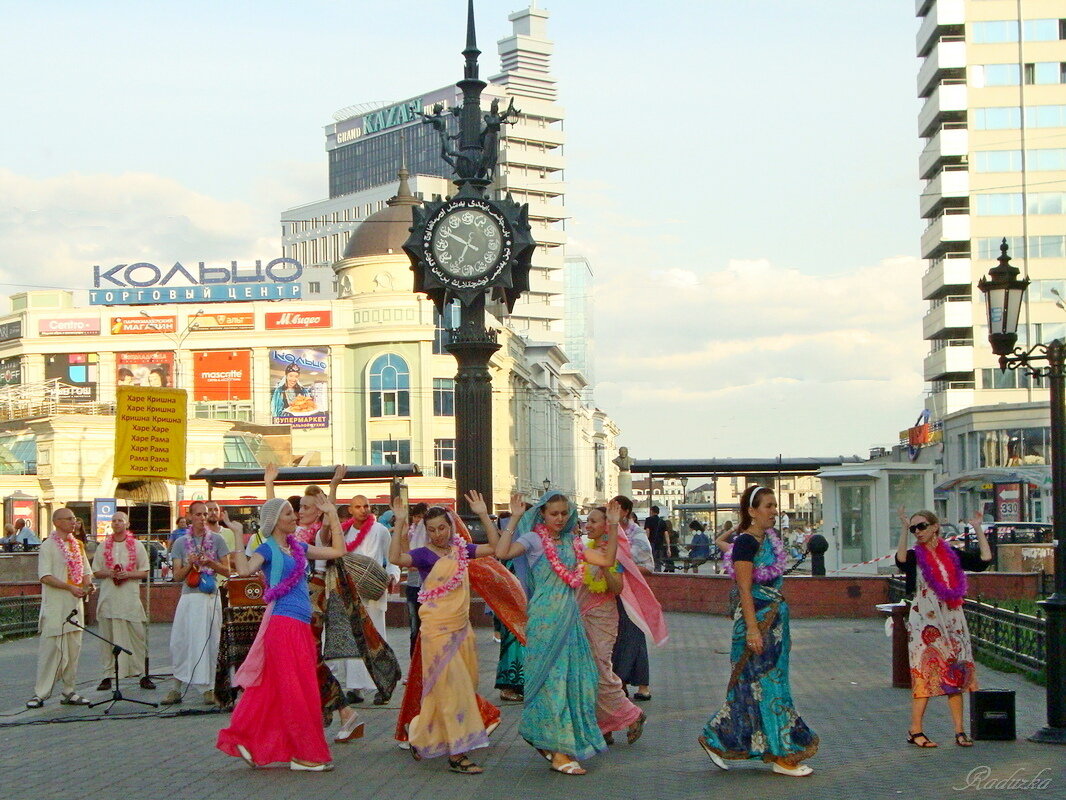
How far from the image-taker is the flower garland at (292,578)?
32.5 feet

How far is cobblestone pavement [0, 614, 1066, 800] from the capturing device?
29.1ft

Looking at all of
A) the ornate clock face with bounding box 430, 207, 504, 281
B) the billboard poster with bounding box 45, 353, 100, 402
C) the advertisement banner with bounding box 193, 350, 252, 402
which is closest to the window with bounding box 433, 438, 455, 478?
the advertisement banner with bounding box 193, 350, 252, 402

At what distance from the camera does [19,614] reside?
2348cm

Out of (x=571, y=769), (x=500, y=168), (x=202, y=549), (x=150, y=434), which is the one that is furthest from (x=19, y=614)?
(x=500, y=168)

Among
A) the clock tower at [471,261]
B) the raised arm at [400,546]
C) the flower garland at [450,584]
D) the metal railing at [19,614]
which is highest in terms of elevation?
the clock tower at [471,261]

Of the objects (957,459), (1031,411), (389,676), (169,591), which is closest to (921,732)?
(389,676)

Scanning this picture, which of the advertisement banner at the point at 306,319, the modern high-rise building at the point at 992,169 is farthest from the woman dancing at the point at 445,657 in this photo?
the advertisement banner at the point at 306,319

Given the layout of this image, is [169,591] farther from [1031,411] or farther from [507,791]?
[1031,411]

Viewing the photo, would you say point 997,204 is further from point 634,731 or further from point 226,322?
point 634,731

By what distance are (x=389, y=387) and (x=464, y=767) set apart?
68531 mm

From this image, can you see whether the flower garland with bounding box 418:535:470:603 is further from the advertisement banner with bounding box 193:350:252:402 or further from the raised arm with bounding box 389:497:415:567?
the advertisement banner with bounding box 193:350:252:402

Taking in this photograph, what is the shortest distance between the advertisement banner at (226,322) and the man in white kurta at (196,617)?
66.3m

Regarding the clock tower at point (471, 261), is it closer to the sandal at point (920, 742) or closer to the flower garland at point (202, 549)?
the flower garland at point (202, 549)

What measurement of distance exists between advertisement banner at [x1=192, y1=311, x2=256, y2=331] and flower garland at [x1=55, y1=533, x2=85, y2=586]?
6617 centimetres
